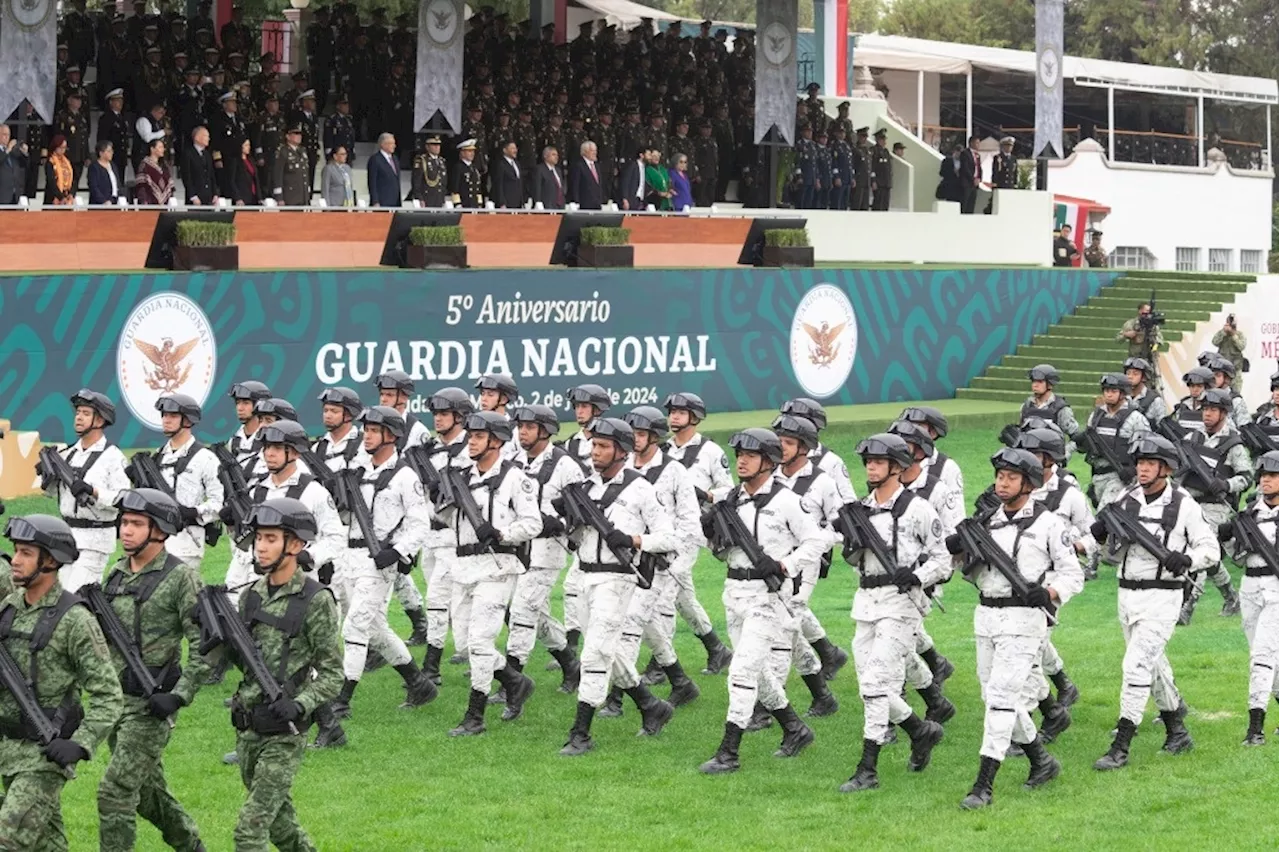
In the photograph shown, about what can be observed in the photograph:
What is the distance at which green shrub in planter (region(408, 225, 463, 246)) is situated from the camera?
30.4 m

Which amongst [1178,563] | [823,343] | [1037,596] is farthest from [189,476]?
[823,343]

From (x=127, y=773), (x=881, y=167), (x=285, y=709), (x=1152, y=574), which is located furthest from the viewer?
(x=881, y=167)

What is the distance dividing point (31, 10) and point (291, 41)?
35.7 feet

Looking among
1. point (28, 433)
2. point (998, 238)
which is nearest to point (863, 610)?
point (28, 433)

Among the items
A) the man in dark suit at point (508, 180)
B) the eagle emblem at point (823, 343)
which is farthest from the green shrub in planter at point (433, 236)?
the eagle emblem at point (823, 343)

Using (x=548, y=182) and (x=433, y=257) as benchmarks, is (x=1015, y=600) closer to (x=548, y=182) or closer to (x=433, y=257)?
(x=433, y=257)

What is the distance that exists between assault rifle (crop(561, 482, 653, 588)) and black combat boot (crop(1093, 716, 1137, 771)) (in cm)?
334

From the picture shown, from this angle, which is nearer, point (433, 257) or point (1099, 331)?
point (433, 257)

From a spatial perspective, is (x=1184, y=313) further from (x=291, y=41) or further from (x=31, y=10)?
(x=31, y=10)

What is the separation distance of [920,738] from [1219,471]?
7342 mm

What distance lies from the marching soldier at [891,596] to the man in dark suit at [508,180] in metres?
17.9

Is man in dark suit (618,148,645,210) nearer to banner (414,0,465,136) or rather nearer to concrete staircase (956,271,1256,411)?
banner (414,0,465,136)

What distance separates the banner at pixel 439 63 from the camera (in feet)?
101

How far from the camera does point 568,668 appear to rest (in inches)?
707
